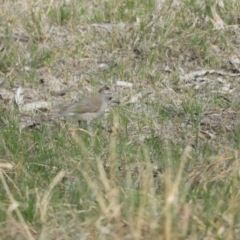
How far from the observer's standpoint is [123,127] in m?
6.89

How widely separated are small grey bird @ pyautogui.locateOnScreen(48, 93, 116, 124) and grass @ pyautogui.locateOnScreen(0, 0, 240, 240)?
0.31 feet

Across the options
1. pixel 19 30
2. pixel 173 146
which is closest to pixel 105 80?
pixel 19 30

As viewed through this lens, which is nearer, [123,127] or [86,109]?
[123,127]

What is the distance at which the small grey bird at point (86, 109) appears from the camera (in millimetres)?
7059

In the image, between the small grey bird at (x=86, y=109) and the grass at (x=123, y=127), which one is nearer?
the grass at (x=123, y=127)

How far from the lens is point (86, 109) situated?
280 inches

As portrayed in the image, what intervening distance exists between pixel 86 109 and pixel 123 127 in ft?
1.25

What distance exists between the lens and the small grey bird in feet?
23.2

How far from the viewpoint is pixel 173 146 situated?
636cm

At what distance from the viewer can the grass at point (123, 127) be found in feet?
15.7

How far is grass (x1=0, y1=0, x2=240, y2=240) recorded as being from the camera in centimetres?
479

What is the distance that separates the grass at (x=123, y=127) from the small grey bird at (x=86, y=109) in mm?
96

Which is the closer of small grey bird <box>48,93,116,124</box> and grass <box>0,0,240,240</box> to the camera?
grass <box>0,0,240,240</box>

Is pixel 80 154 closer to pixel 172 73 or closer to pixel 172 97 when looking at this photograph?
pixel 172 97
